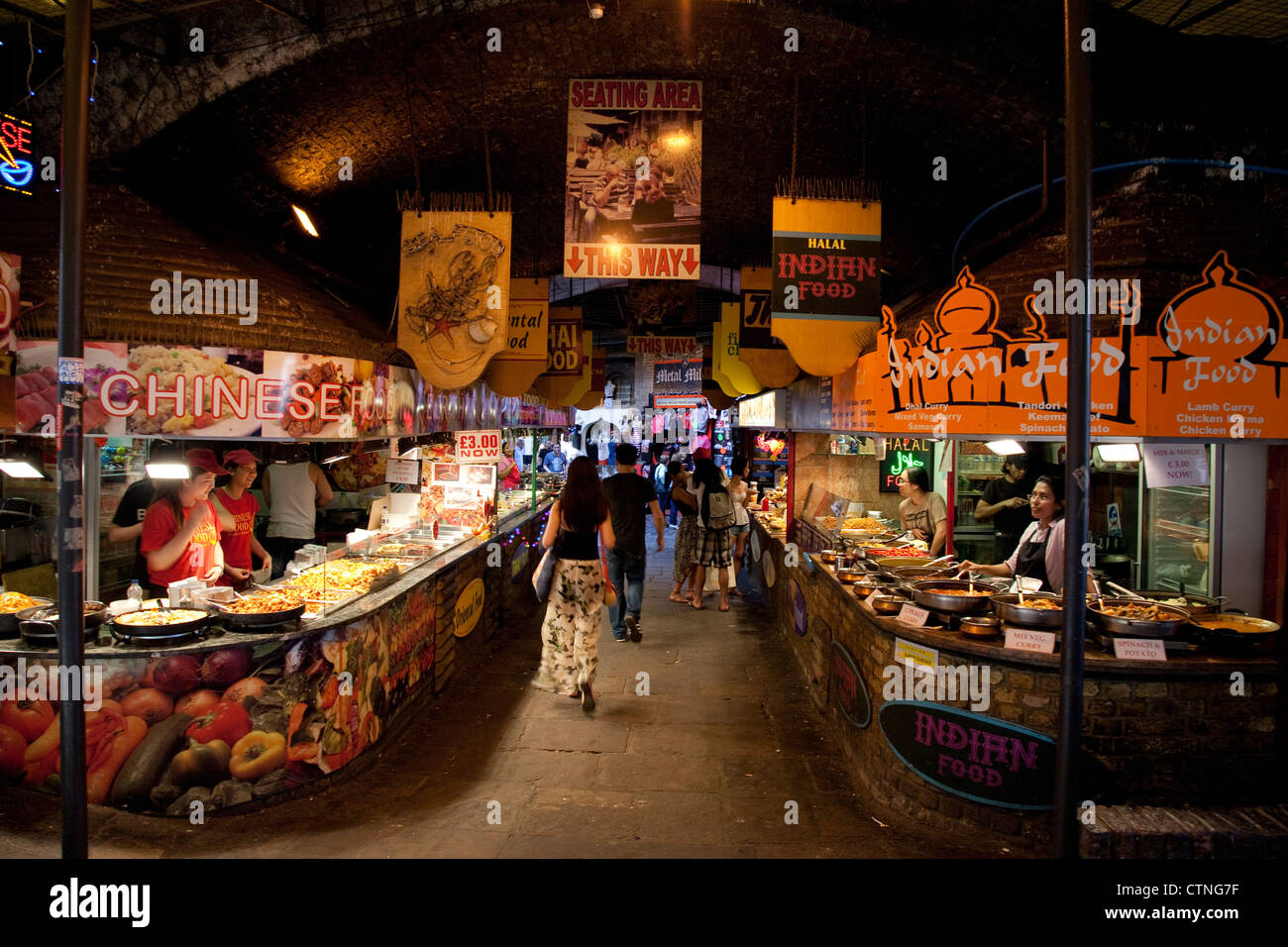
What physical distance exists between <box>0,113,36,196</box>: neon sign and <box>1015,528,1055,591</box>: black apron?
8.77 m

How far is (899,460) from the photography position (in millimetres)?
12141

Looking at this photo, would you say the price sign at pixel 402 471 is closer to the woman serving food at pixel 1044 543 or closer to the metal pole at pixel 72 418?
the metal pole at pixel 72 418

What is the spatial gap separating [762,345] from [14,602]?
7512 millimetres

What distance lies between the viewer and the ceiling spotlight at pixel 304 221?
25.9 feet

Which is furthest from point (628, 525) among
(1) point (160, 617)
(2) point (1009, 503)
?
(2) point (1009, 503)

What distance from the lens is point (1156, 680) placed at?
431cm

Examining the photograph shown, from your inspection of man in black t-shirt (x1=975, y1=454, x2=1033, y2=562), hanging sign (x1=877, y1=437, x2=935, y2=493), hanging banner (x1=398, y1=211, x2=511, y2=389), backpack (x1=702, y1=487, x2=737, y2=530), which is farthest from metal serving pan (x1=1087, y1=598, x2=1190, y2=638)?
hanging sign (x1=877, y1=437, x2=935, y2=493)

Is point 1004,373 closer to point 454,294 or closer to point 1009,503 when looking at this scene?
point 454,294

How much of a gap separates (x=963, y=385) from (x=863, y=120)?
147 inches

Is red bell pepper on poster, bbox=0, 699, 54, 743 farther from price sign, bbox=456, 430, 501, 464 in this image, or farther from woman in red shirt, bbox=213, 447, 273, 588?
price sign, bbox=456, 430, 501, 464

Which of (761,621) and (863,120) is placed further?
(761,621)

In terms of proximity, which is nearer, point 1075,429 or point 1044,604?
point 1075,429
